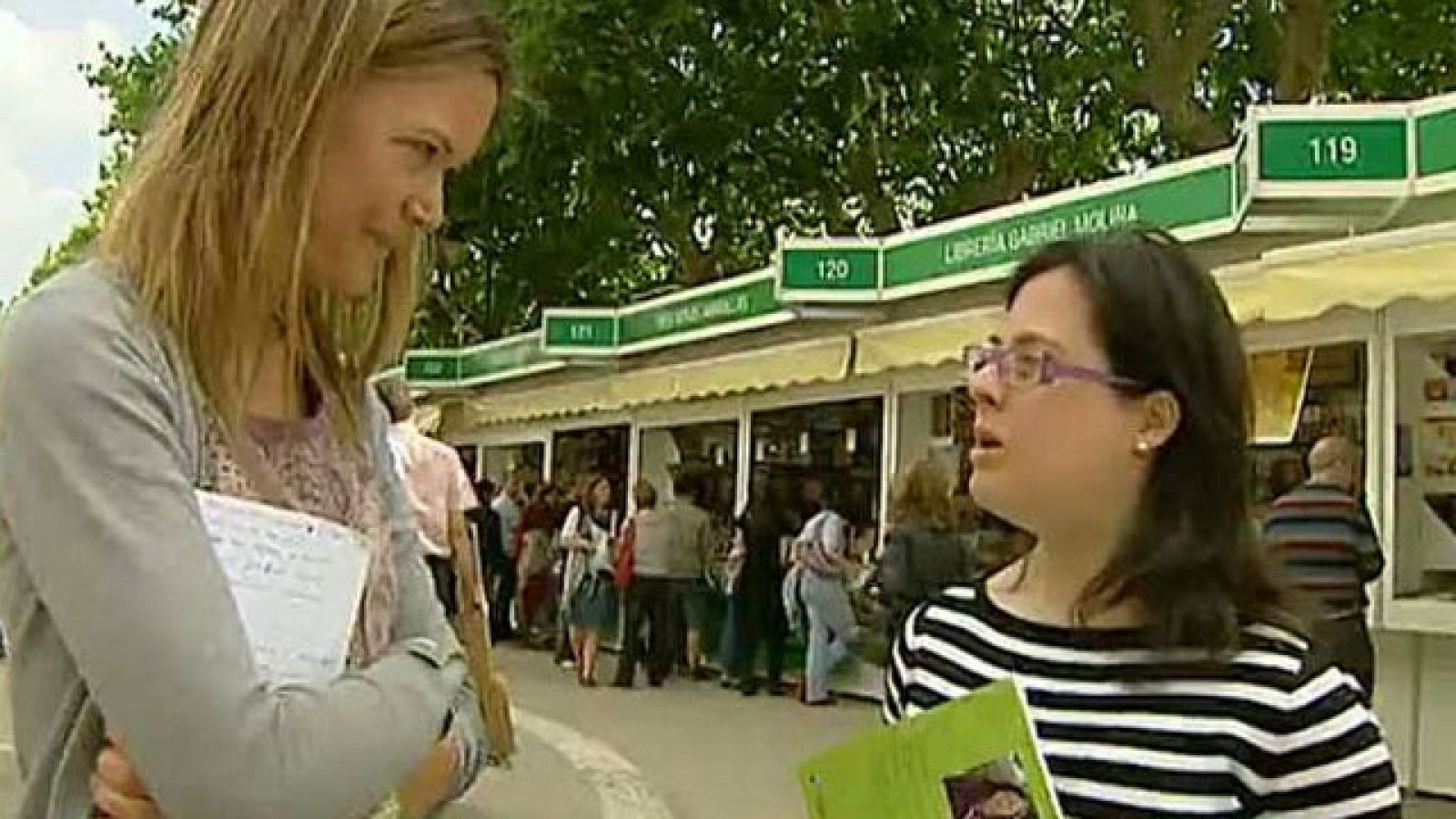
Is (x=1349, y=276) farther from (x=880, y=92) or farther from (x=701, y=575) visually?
(x=880, y=92)

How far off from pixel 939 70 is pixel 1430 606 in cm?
1422

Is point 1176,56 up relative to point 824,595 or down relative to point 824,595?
up

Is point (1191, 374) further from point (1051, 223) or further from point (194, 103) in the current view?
point (1051, 223)

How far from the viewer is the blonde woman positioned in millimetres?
1512

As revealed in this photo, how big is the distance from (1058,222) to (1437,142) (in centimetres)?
317

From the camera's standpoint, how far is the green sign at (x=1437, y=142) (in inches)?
400

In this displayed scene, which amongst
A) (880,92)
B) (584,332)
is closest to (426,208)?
(584,332)

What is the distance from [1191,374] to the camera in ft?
7.99

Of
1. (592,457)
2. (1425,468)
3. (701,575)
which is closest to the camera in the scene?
(1425,468)

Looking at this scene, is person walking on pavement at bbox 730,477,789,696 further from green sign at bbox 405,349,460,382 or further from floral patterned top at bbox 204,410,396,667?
floral patterned top at bbox 204,410,396,667

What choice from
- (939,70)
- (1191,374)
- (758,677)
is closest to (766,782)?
(758,677)

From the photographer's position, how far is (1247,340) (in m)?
5.36

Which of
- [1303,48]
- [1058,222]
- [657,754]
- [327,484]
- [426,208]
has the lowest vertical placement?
[657,754]

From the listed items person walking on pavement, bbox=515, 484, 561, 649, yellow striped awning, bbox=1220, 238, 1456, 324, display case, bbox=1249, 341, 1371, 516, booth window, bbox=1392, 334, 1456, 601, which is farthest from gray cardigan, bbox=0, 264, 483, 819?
person walking on pavement, bbox=515, 484, 561, 649
